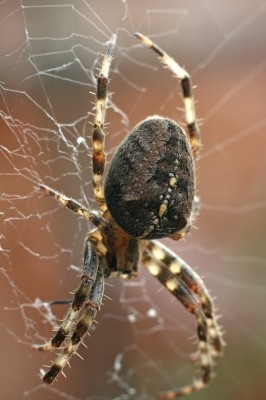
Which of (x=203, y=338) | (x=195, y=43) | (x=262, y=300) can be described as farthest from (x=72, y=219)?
(x=195, y=43)

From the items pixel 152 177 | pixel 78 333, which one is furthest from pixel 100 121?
pixel 78 333

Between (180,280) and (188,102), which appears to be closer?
(188,102)

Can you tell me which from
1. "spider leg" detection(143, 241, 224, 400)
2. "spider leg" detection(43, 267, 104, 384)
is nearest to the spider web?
"spider leg" detection(143, 241, 224, 400)

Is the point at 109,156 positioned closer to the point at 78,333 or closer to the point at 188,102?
the point at 188,102

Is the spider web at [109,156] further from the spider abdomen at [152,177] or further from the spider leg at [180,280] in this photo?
the spider abdomen at [152,177]

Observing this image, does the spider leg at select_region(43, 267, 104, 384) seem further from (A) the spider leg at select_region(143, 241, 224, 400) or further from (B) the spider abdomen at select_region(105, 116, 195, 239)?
(A) the spider leg at select_region(143, 241, 224, 400)

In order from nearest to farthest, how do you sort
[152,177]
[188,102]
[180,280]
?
[152,177] < [188,102] < [180,280]

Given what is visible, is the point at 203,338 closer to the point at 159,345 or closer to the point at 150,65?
the point at 159,345

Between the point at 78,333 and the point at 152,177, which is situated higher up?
the point at 152,177
